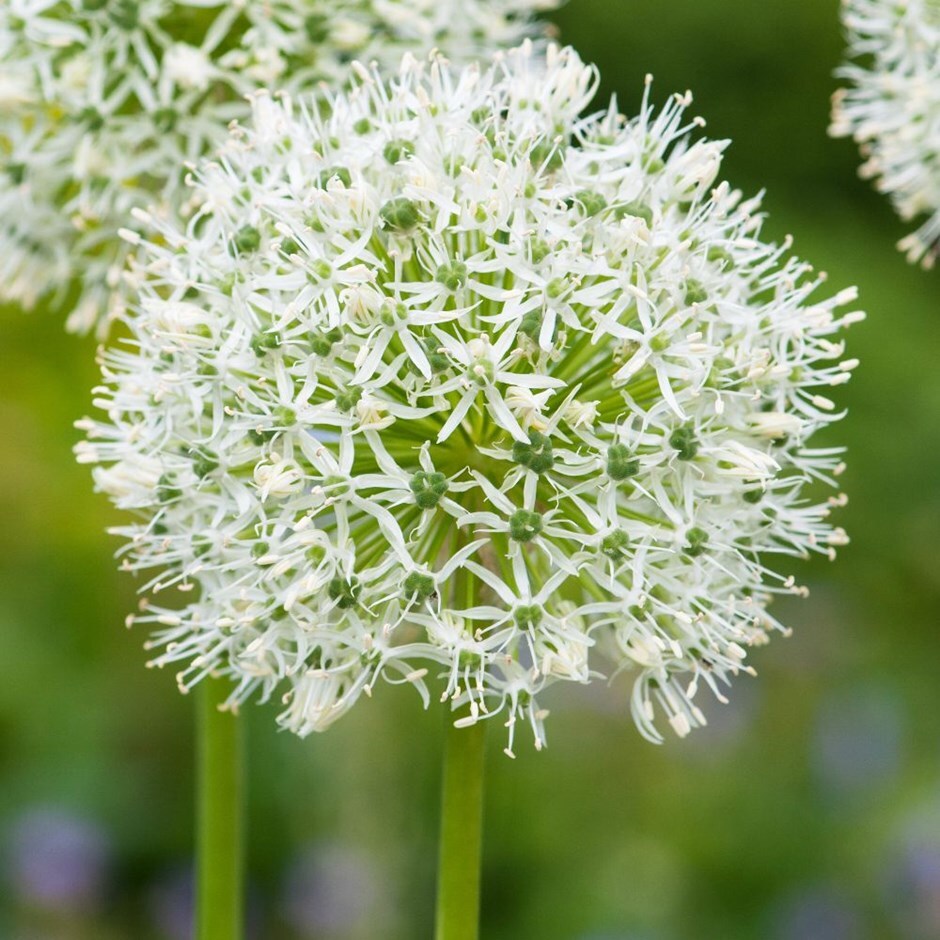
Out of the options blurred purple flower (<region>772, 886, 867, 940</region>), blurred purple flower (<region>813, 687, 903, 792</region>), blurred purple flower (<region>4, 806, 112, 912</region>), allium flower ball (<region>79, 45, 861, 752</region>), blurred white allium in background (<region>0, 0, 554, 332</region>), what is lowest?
blurred purple flower (<region>772, 886, 867, 940</region>)

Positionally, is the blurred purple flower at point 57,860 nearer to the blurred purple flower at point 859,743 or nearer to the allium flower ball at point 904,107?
the blurred purple flower at point 859,743

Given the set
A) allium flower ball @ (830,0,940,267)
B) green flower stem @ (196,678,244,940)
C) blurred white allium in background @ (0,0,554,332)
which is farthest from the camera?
allium flower ball @ (830,0,940,267)

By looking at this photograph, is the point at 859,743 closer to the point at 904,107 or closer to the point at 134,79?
the point at 904,107

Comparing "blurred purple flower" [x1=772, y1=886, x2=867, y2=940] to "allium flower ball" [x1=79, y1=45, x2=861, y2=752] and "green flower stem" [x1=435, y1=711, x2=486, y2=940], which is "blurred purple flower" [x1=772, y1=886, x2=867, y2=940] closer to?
"allium flower ball" [x1=79, y1=45, x2=861, y2=752]

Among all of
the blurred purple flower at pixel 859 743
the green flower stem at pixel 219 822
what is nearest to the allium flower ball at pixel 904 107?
the green flower stem at pixel 219 822

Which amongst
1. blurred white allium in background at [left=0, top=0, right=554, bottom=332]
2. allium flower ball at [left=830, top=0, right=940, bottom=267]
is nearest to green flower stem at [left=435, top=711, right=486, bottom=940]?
blurred white allium in background at [left=0, top=0, right=554, bottom=332]

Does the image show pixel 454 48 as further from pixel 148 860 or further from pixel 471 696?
pixel 148 860

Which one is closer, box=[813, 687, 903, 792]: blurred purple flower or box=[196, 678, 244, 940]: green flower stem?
box=[196, 678, 244, 940]: green flower stem
